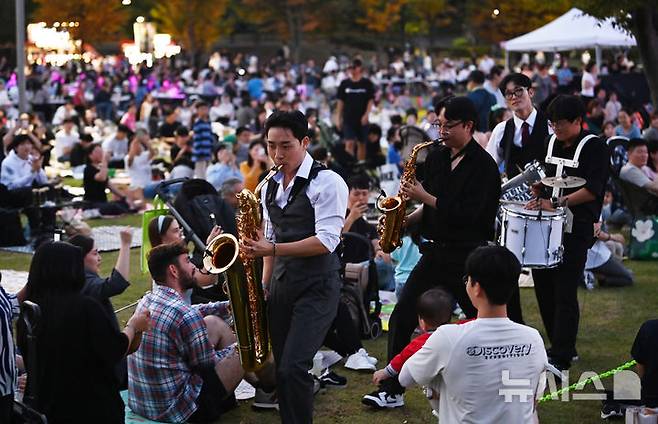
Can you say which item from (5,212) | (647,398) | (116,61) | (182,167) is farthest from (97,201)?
(116,61)

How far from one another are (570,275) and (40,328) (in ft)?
12.4

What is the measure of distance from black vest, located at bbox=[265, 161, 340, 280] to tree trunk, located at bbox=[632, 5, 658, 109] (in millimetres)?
13412

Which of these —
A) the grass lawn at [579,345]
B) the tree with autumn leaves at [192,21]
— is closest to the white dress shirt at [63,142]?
the grass lawn at [579,345]

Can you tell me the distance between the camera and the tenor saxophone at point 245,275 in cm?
599

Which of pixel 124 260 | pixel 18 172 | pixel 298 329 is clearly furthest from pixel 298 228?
pixel 18 172

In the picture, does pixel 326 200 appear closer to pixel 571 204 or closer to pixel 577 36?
pixel 571 204

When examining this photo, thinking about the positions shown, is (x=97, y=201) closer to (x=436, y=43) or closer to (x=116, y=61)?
(x=116, y=61)

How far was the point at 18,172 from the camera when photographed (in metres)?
14.7

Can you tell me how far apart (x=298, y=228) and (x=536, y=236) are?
210 centimetres

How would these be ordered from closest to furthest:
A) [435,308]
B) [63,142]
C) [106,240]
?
[435,308] < [106,240] < [63,142]

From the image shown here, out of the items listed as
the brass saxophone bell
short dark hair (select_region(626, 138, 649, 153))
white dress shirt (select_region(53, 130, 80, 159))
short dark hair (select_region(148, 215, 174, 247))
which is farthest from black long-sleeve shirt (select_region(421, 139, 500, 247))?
white dress shirt (select_region(53, 130, 80, 159))

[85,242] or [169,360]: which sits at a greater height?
[85,242]

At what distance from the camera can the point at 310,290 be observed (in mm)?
6062

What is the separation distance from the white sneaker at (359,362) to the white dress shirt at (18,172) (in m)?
7.53
